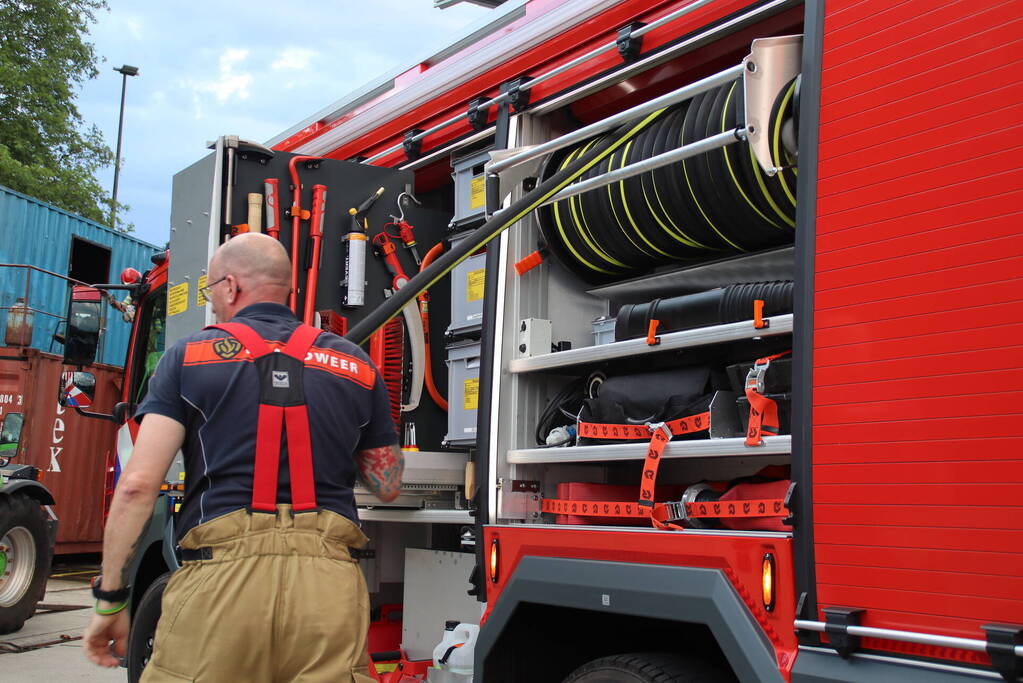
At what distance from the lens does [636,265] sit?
11.6 ft

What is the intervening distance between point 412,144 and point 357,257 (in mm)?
566

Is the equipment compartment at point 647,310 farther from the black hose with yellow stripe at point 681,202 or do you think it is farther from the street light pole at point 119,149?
the street light pole at point 119,149

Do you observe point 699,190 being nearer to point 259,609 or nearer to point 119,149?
point 259,609

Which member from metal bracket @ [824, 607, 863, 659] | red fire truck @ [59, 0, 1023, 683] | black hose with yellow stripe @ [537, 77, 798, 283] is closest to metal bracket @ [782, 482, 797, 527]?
red fire truck @ [59, 0, 1023, 683]

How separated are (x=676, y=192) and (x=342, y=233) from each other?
1.90 m

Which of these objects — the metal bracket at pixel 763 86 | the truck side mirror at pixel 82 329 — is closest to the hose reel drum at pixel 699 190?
the metal bracket at pixel 763 86

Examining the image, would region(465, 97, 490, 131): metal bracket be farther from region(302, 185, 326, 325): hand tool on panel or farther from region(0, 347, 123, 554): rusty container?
region(0, 347, 123, 554): rusty container

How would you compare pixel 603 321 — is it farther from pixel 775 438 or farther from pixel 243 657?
pixel 243 657

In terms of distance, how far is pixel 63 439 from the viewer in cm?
1171

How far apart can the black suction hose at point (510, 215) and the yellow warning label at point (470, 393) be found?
85cm

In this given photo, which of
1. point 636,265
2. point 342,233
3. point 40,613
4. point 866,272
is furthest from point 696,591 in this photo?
point 40,613

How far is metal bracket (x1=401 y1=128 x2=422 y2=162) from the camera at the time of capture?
4.32 meters

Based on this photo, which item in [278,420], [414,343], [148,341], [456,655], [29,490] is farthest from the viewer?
[29,490]

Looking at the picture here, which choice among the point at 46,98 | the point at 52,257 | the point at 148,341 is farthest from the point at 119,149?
the point at 148,341
